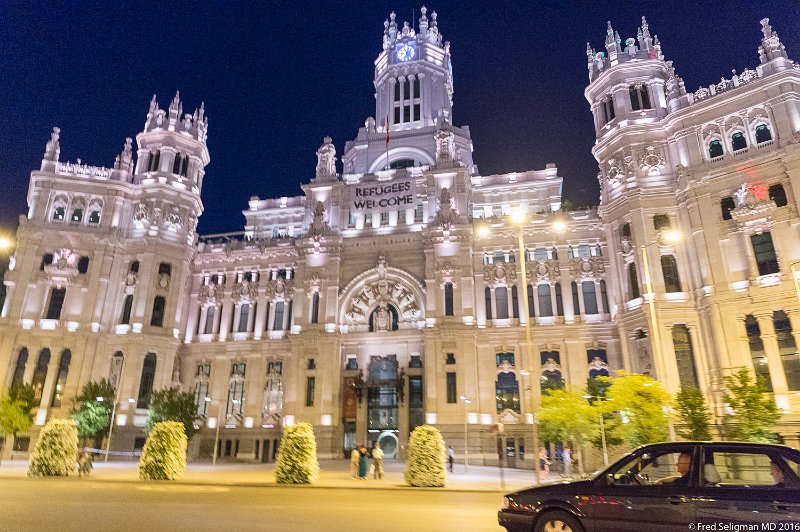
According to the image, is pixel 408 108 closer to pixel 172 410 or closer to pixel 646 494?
pixel 172 410

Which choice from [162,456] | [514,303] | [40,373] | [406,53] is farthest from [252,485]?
[406,53]

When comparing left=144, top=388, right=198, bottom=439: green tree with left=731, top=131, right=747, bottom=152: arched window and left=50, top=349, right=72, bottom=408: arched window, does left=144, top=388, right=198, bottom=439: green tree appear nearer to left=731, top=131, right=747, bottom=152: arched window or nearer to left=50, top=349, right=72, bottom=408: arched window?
left=50, top=349, right=72, bottom=408: arched window

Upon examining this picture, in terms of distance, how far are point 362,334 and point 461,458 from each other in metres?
16.6

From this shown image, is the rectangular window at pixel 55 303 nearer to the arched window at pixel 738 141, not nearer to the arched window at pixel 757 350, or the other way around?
the arched window at pixel 757 350

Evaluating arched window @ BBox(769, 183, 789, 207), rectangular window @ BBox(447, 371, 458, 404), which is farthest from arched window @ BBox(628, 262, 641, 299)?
rectangular window @ BBox(447, 371, 458, 404)

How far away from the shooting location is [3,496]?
1758 cm

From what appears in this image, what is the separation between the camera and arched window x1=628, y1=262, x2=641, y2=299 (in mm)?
44156

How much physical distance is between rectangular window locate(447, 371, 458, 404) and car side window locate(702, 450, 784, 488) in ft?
132

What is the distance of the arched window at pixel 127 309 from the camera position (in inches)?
2180

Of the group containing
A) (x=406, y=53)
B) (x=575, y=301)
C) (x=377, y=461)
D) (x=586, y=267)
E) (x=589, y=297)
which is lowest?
(x=377, y=461)

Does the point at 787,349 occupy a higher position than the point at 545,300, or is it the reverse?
the point at 545,300

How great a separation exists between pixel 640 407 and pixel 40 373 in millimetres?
56379

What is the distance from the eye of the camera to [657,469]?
368 inches

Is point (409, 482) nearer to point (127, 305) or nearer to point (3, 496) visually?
point (3, 496)
